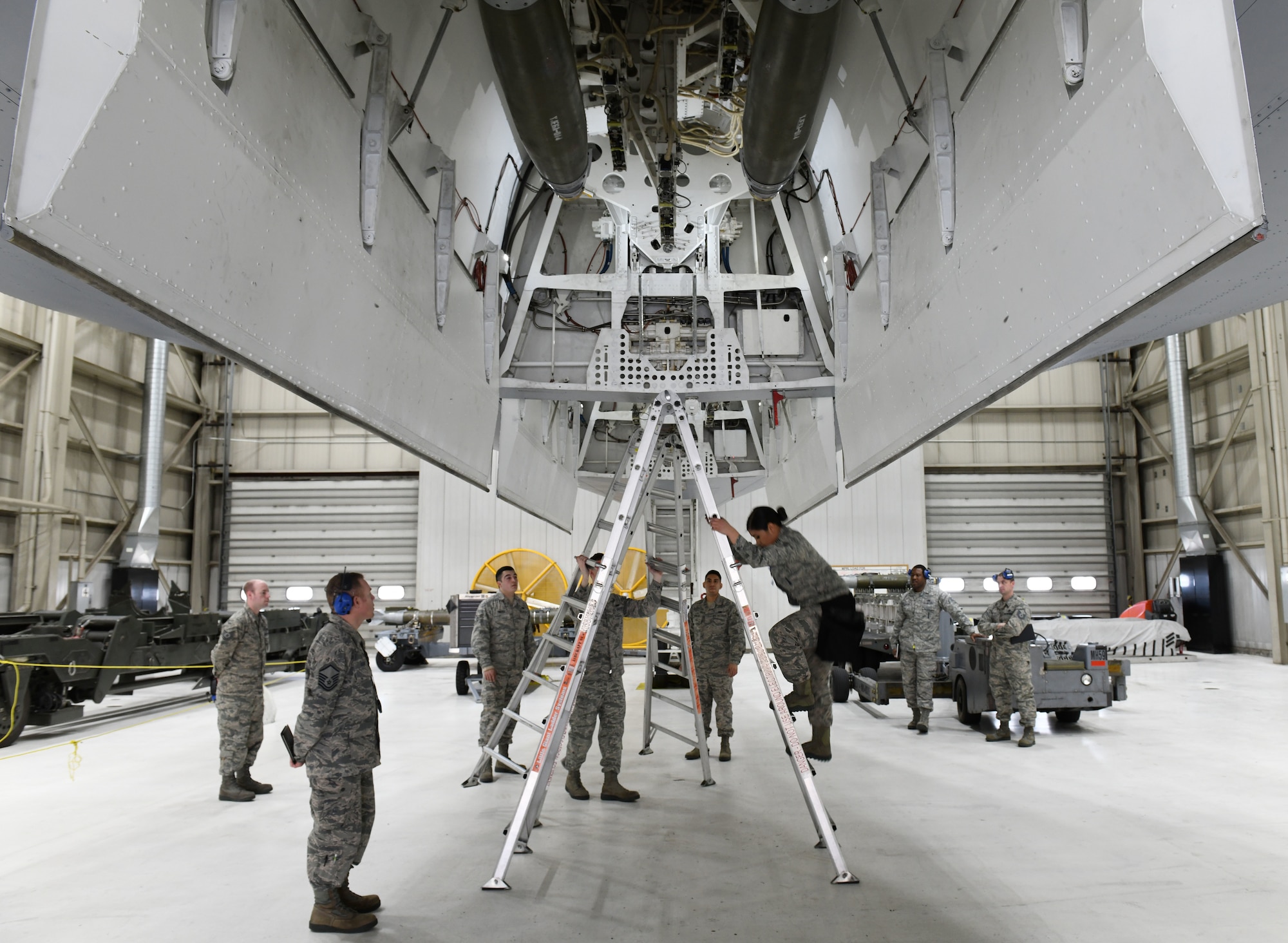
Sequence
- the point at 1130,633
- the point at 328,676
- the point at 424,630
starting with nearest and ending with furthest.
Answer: the point at 328,676 < the point at 1130,633 < the point at 424,630

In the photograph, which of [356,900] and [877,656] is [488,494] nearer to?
[877,656]

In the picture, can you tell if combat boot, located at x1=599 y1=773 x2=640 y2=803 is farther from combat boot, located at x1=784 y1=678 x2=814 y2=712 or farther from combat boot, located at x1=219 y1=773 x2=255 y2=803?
combat boot, located at x1=219 y1=773 x2=255 y2=803

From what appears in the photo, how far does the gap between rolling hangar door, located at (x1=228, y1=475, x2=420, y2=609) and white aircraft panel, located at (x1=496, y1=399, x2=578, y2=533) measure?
12.6 m

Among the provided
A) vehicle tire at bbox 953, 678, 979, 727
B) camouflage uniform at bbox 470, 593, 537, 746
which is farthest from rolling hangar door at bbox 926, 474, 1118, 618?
camouflage uniform at bbox 470, 593, 537, 746

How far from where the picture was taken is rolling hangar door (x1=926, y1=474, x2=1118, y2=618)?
71.3ft

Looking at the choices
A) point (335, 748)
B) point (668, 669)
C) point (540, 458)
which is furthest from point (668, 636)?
point (668, 669)

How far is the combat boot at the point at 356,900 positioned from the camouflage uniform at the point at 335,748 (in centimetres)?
8

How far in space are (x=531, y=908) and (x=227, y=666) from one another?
11.0 feet

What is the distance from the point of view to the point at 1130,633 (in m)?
16.8

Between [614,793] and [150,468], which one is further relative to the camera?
[150,468]

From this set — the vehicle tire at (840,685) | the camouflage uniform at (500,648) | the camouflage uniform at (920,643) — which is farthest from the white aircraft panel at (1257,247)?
the vehicle tire at (840,685)

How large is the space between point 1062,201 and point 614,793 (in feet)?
15.0

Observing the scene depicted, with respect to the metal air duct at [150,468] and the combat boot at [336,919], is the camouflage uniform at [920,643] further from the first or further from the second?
the metal air duct at [150,468]

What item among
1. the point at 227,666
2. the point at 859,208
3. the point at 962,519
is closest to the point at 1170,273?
the point at 859,208
